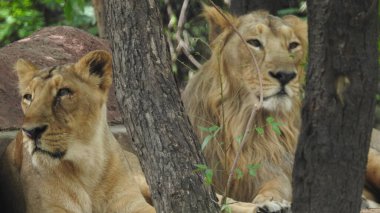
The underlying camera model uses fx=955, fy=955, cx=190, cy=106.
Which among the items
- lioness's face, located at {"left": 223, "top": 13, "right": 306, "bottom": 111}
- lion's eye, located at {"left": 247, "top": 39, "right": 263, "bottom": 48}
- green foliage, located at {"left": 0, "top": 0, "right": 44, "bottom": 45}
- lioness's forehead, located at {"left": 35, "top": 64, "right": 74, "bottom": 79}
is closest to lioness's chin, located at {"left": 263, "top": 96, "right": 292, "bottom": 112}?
lioness's face, located at {"left": 223, "top": 13, "right": 306, "bottom": 111}

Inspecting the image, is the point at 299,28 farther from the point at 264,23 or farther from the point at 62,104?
the point at 62,104

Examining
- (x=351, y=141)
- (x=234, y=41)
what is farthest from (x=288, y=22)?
(x=351, y=141)

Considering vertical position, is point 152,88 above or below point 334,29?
below

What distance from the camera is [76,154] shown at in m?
4.70

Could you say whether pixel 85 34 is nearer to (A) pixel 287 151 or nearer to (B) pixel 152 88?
(A) pixel 287 151

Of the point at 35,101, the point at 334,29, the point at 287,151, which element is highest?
the point at 334,29

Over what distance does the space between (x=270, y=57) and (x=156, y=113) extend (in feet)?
4.78

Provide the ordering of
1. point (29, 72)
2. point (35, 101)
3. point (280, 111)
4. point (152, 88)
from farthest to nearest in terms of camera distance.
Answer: point (280, 111), point (29, 72), point (35, 101), point (152, 88)

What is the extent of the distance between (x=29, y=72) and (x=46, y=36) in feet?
6.25

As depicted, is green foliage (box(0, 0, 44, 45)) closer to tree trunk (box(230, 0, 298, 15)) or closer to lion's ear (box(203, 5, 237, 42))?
tree trunk (box(230, 0, 298, 15))

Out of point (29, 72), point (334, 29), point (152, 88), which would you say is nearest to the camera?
point (334, 29)

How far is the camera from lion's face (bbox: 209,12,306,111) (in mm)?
5055

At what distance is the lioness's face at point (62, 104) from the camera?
4395 millimetres

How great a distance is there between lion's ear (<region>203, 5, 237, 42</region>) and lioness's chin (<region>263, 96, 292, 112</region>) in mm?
654
